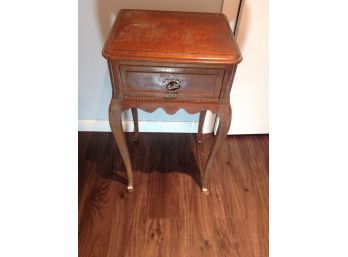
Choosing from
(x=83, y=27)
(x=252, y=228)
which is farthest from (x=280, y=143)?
(x=83, y=27)

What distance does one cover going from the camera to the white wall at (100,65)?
1.35 meters

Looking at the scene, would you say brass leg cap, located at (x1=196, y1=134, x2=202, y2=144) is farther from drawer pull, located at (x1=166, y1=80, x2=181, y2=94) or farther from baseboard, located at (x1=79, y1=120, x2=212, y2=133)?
drawer pull, located at (x1=166, y1=80, x2=181, y2=94)

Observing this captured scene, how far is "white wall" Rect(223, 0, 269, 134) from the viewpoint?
4.55 ft

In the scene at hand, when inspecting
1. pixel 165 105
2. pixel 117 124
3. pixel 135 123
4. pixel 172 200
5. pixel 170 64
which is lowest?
pixel 172 200

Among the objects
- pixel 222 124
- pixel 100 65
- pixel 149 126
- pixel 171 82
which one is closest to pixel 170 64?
pixel 171 82

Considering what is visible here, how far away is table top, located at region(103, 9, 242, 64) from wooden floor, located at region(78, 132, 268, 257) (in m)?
0.72

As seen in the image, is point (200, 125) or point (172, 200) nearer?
point (172, 200)

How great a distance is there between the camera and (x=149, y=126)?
5.82 ft

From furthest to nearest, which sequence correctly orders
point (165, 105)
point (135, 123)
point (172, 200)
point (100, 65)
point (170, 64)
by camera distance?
point (135, 123)
point (100, 65)
point (172, 200)
point (165, 105)
point (170, 64)

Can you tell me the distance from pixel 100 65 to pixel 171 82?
62cm

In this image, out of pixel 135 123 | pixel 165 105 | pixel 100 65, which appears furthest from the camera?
pixel 135 123

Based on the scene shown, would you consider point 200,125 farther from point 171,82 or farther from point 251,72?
point 171,82

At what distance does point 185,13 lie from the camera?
1.27 meters

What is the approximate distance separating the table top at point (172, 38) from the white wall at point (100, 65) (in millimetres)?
110
